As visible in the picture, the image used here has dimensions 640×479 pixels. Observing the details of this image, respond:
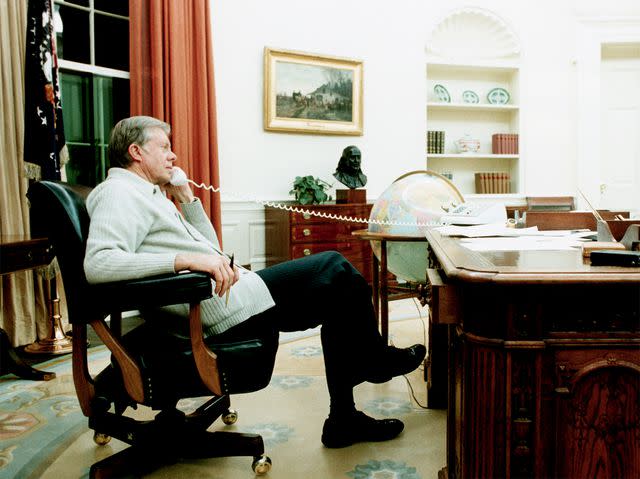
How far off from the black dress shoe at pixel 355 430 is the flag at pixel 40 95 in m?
2.45

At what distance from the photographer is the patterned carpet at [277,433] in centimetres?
202

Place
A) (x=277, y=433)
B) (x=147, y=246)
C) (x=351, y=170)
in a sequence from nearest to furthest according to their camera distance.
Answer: (x=147, y=246) < (x=277, y=433) < (x=351, y=170)

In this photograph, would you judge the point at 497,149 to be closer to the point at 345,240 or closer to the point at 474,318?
the point at 345,240

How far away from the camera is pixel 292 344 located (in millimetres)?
3812

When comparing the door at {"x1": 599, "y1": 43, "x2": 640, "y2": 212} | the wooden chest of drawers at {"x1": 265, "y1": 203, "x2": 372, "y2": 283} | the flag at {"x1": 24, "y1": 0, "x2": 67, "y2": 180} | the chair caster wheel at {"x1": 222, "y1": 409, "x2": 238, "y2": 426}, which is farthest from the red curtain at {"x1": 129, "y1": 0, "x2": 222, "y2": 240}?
the door at {"x1": 599, "y1": 43, "x2": 640, "y2": 212}

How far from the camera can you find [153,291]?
1600 millimetres

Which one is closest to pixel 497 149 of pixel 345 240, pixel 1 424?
pixel 345 240

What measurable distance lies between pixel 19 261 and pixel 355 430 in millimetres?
1788

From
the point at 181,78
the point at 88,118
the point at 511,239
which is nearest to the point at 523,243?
the point at 511,239

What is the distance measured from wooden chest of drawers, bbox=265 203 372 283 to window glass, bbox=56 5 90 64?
2.12 m

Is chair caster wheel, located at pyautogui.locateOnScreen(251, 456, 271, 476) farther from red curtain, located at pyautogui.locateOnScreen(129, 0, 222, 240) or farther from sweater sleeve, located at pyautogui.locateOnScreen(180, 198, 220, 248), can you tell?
red curtain, located at pyautogui.locateOnScreen(129, 0, 222, 240)

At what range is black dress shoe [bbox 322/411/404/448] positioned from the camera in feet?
7.18

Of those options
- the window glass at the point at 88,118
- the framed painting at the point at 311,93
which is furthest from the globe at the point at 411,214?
the framed painting at the point at 311,93

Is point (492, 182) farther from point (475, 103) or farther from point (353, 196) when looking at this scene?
point (353, 196)
